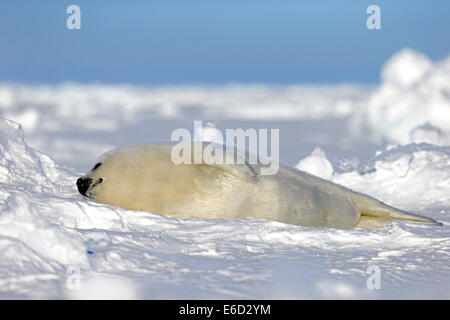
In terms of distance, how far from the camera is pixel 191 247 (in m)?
4.25

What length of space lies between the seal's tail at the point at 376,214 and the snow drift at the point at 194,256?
11.2 inches

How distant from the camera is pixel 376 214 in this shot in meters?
6.11

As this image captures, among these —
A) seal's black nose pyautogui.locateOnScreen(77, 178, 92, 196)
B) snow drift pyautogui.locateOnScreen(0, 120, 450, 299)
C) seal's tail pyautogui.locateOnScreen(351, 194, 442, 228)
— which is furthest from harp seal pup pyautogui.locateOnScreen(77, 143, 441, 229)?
snow drift pyautogui.locateOnScreen(0, 120, 450, 299)

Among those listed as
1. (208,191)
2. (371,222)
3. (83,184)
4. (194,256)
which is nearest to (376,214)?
(371,222)

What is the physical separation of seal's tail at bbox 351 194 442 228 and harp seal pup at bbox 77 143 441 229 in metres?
0.11

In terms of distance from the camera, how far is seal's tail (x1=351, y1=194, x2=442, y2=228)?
19.8 feet

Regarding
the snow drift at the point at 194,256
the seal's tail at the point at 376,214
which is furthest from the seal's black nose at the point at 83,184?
the seal's tail at the point at 376,214

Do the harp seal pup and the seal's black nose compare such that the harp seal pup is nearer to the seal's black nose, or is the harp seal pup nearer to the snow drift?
the seal's black nose

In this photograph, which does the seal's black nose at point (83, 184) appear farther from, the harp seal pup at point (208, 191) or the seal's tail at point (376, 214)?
the seal's tail at point (376, 214)
